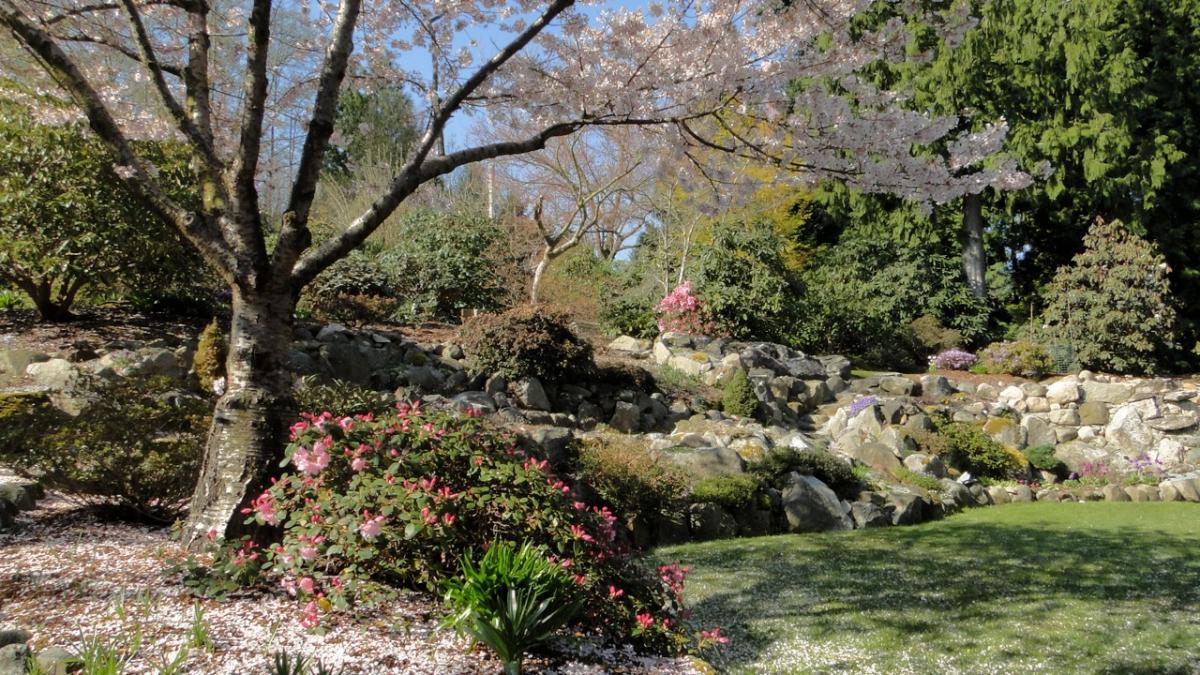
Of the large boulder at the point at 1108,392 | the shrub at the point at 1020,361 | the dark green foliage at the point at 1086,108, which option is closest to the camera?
the large boulder at the point at 1108,392

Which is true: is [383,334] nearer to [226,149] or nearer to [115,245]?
[115,245]

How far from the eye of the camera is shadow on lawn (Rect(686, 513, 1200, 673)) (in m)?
4.15

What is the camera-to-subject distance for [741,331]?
14312 mm

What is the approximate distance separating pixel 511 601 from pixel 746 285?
1236 centimetres

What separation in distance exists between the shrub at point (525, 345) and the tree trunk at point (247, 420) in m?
5.37

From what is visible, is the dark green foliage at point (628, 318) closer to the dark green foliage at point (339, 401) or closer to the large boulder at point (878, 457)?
the large boulder at point (878, 457)

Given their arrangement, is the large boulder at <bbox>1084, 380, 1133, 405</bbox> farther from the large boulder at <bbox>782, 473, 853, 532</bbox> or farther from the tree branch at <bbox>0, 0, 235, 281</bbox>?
the tree branch at <bbox>0, 0, 235, 281</bbox>

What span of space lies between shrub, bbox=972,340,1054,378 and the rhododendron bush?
13.4 metres

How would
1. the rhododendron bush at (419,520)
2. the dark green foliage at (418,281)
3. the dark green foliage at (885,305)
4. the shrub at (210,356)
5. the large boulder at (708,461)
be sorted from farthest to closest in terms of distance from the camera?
the dark green foliage at (885,305) < the dark green foliage at (418,281) < the shrub at (210,356) < the large boulder at (708,461) < the rhododendron bush at (419,520)

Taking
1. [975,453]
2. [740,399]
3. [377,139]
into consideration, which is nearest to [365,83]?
[740,399]

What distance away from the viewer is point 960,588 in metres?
5.10

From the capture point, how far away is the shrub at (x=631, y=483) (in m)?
6.55

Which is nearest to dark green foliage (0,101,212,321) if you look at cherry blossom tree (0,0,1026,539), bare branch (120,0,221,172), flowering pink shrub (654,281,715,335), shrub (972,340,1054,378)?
cherry blossom tree (0,0,1026,539)

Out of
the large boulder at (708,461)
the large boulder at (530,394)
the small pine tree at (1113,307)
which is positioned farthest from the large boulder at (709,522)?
the small pine tree at (1113,307)
